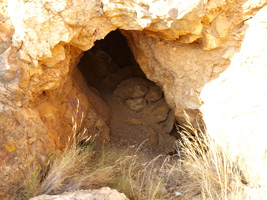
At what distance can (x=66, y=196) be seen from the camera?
184 cm

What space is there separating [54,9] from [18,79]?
0.69 meters

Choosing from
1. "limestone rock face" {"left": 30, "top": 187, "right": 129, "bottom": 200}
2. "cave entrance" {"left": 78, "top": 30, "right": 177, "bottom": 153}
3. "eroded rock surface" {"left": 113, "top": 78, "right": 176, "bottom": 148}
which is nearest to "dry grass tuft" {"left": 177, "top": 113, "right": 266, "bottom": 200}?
"limestone rock face" {"left": 30, "top": 187, "right": 129, "bottom": 200}

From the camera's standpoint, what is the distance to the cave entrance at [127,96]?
397 centimetres

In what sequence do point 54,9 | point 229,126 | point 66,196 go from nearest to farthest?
point 66,196 → point 54,9 → point 229,126

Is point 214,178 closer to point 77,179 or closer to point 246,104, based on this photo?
point 246,104

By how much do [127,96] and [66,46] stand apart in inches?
81.2

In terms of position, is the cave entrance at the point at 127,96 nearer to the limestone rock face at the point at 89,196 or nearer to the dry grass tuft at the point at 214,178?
the dry grass tuft at the point at 214,178

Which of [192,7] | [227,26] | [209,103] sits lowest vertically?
[209,103]

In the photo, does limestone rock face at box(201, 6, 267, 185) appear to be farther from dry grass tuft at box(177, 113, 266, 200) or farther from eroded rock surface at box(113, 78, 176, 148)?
eroded rock surface at box(113, 78, 176, 148)

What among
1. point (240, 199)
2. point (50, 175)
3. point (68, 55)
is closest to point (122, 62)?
point (68, 55)

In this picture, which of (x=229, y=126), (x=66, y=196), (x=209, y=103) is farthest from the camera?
(x=209, y=103)

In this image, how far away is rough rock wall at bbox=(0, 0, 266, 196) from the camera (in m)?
2.04

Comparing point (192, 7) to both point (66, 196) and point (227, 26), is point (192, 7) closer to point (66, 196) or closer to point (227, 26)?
point (227, 26)

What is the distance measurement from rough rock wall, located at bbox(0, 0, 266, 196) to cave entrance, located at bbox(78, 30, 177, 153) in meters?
1.13
